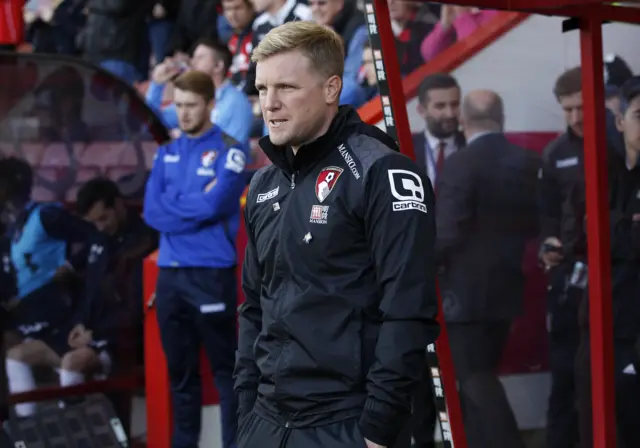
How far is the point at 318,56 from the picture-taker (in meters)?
2.52

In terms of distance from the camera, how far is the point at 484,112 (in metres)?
4.67

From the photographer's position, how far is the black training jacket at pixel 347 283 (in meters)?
2.35

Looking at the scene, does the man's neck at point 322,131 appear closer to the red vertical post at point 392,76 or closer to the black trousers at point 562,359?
the red vertical post at point 392,76

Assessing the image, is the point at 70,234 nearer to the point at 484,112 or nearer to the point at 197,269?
the point at 197,269

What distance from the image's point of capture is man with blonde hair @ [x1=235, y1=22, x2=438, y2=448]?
2357 mm

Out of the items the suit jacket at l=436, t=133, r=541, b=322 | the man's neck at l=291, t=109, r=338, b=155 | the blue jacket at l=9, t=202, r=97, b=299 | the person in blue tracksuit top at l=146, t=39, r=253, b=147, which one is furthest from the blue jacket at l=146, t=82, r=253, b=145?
the man's neck at l=291, t=109, r=338, b=155

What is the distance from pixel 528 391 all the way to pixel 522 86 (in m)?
1.26

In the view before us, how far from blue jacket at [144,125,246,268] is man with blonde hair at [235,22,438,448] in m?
2.62

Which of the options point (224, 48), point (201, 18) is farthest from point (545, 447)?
point (201, 18)

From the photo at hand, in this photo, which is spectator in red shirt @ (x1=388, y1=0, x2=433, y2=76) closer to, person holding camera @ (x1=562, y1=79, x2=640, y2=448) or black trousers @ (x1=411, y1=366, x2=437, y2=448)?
person holding camera @ (x1=562, y1=79, x2=640, y2=448)

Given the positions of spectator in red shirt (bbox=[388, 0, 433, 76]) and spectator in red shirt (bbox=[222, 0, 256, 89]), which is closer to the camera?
spectator in red shirt (bbox=[388, 0, 433, 76])

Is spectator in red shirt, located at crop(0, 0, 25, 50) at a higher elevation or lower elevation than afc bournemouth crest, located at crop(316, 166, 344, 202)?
higher

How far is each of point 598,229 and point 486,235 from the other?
864mm

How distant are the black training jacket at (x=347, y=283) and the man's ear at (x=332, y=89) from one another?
53 mm
